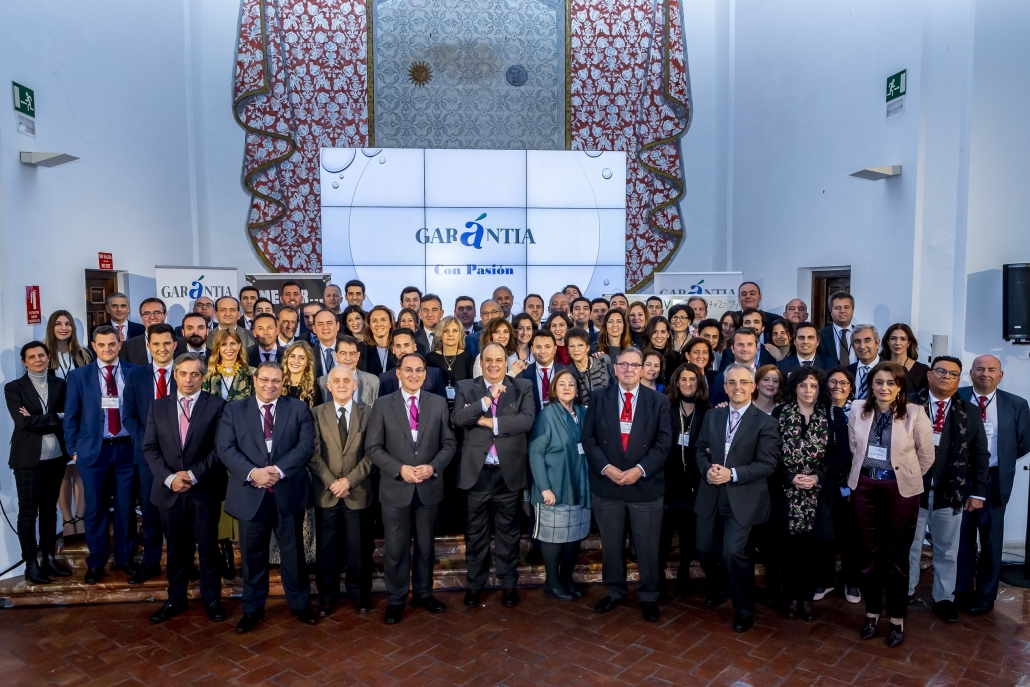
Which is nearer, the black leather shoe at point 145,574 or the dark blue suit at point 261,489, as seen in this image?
the dark blue suit at point 261,489

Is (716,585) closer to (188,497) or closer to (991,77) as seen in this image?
(188,497)

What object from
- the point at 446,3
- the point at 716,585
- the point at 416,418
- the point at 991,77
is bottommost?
the point at 716,585

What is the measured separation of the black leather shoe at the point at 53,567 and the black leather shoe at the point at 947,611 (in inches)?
218

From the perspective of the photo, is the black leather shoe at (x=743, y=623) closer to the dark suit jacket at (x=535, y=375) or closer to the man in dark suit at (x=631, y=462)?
the man in dark suit at (x=631, y=462)

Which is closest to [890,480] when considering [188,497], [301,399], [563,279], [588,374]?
[588,374]

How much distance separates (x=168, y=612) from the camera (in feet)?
13.6

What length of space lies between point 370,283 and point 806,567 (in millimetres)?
6261

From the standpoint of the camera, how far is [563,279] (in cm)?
→ 908

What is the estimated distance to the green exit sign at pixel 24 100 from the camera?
5.17 m

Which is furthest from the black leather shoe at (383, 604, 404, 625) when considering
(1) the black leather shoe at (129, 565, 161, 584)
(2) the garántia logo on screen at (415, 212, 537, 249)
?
(2) the garántia logo on screen at (415, 212, 537, 249)

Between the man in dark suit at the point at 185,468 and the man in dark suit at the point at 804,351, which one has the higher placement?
the man in dark suit at the point at 804,351

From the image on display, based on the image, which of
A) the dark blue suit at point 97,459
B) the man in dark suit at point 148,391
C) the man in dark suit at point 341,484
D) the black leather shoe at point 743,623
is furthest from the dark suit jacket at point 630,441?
the dark blue suit at point 97,459

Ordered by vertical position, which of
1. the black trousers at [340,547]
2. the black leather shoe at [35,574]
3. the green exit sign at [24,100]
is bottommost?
the black leather shoe at [35,574]

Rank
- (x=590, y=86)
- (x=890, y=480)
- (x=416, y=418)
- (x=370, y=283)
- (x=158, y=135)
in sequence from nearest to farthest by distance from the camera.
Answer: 1. (x=890, y=480)
2. (x=416, y=418)
3. (x=158, y=135)
4. (x=370, y=283)
5. (x=590, y=86)
